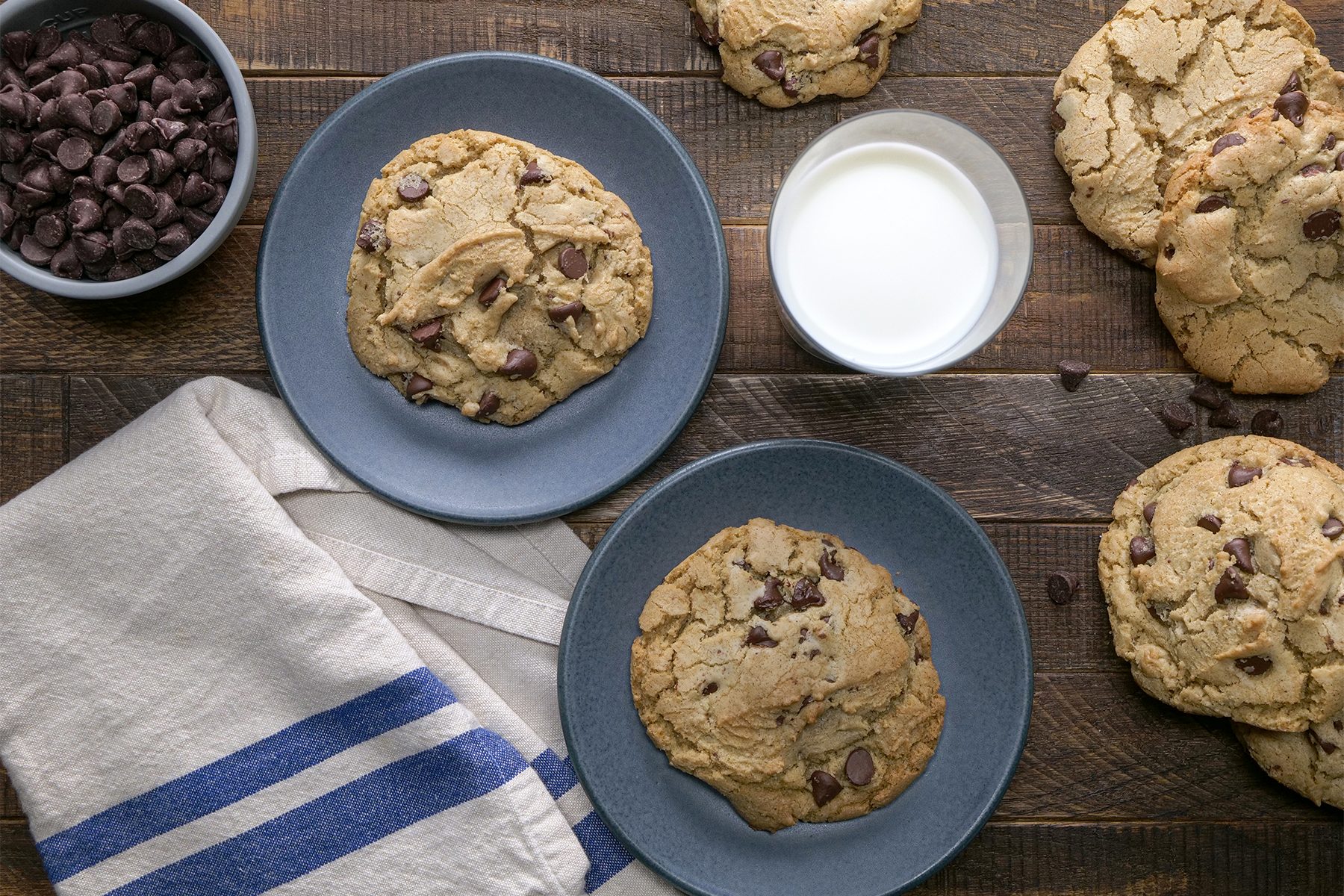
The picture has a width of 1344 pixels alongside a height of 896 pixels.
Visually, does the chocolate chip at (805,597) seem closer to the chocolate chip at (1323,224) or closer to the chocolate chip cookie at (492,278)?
the chocolate chip cookie at (492,278)

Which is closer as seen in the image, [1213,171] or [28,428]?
[1213,171]

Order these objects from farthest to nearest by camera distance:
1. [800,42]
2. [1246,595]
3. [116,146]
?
[800,42] → [1246,595] → [116,146]

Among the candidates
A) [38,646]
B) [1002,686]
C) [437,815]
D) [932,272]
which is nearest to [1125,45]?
[932,272]

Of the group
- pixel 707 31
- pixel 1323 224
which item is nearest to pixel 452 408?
pixel 707 31

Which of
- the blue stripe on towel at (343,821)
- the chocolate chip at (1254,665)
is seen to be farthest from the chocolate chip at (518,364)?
→ the chocolate chip at (1254,665)

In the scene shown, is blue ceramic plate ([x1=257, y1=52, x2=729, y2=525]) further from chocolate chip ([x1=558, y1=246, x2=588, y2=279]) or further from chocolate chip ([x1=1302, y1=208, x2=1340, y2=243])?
chocolate chip ([x1=1302, y1=208, x2=1340, y2=243])

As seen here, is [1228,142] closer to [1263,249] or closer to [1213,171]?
[1213,171]

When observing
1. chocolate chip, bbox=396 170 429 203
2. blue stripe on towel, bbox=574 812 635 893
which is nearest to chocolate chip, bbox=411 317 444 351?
chocolate chip, bbox=396 170 429 203
